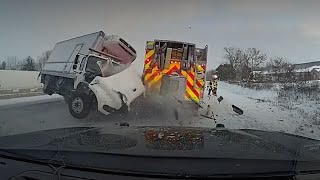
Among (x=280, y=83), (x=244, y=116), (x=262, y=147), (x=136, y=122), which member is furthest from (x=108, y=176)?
(x=280, y=83)

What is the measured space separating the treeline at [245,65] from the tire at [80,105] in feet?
10.9

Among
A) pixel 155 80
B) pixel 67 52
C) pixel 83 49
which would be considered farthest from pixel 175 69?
pixel 67 52

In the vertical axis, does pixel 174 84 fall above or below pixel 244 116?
above

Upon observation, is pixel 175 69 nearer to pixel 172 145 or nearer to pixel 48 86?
pixel 48 86

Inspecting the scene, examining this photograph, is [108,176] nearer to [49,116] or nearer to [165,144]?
[165,144]

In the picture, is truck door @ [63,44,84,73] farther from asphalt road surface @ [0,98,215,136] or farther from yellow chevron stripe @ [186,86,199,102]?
yellow chevron stripe @ [186,86,199,102]

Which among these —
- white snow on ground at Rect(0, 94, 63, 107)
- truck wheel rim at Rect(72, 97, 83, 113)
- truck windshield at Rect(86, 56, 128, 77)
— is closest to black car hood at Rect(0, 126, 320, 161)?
truck wheel rim at Rect(72, 97, 83, 113)

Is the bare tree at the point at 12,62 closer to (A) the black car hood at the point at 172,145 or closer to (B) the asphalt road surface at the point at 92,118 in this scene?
(B) the asphalt road surface at the point at 92,118

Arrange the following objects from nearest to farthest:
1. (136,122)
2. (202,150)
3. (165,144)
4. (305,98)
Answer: (202,150) < (165,144) < (136,122) < (305,98)

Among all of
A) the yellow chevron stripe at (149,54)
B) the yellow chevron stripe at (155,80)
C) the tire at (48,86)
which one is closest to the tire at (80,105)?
the yellow chevron stripe at (155,80)

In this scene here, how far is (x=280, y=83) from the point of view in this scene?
1510cm

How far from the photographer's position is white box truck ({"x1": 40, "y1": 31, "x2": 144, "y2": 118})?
7.29 meters

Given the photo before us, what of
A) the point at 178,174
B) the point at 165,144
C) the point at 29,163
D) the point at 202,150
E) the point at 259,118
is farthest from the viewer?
the point at 259,118

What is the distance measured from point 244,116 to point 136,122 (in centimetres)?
298
